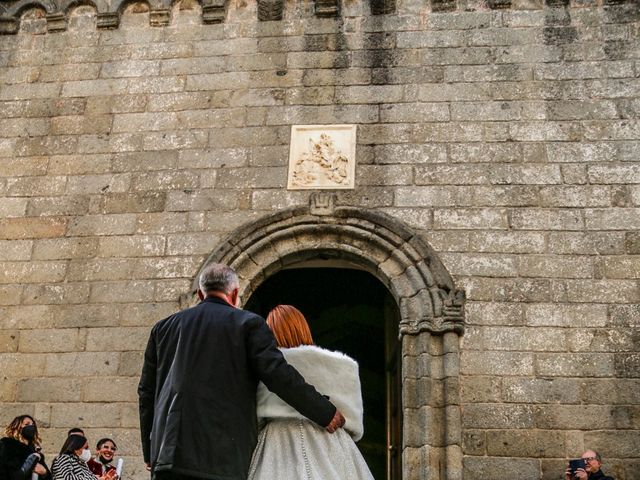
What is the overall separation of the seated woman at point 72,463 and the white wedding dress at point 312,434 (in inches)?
107

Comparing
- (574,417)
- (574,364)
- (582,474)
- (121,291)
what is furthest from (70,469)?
(574,364)

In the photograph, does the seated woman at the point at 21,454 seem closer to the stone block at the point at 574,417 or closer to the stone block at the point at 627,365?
the stone block at the point at 574,417

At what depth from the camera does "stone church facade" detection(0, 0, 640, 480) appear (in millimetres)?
6211

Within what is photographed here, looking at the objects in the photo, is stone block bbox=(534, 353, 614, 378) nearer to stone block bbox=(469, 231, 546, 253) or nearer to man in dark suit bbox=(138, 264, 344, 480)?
stone block bbox=(469, 231, 546, 253)

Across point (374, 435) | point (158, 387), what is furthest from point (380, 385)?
point (158, 387)

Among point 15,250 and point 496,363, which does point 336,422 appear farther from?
point 15,250

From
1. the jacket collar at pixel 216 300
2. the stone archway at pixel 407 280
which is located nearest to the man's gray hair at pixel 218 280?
the jacket collar at pixel 216 300

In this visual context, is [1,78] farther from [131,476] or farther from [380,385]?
[380,385]

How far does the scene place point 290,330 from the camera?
9.64 feet

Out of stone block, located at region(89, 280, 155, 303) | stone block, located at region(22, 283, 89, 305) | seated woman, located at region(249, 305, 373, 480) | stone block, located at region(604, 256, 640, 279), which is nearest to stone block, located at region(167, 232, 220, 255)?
stone block, located at region(89, 280, 155, 303)

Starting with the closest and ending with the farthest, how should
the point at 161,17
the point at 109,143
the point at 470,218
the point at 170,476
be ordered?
the point at 170,476 < the point at 470,218 < the point at 109,143 < the point at 161,17

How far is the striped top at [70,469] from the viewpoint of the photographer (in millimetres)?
5066

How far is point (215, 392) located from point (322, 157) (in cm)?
454

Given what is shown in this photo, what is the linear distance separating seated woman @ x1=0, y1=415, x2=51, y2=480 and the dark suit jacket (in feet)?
Answer: 7.99
